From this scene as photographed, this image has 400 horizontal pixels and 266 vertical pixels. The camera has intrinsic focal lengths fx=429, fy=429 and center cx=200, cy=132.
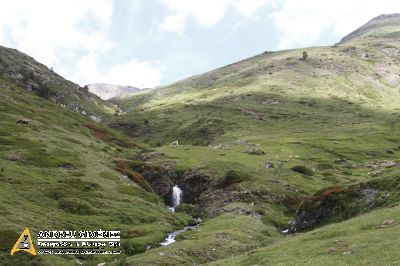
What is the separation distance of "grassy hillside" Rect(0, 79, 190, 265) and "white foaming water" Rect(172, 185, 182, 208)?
8.03 meters

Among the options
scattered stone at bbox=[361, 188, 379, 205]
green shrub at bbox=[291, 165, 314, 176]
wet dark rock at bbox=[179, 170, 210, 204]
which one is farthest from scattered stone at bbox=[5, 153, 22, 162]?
green shrub at bbox=[291, 165, 314, 176]

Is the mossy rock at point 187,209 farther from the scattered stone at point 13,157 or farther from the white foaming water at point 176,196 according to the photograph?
the scattered stone at point 13,157

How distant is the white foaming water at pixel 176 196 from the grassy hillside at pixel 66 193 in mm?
8032

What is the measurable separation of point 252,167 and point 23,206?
6898cm

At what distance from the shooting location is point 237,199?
297 ft

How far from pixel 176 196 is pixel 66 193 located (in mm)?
37739

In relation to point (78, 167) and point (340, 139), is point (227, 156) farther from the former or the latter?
point (340, 139)

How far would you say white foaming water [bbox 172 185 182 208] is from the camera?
336 ft

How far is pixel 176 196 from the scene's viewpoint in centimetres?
10456

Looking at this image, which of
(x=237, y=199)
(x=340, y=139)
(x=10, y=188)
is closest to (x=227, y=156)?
(x=237, y=199)

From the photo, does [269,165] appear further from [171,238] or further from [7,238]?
[7,238]

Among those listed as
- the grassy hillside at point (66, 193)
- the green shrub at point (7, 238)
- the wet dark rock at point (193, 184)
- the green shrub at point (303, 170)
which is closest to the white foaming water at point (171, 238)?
the grassy hillside at point (66, 193)

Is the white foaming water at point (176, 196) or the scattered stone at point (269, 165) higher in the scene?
the scattered stone at point (269, 165)

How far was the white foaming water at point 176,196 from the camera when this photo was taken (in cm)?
10238
